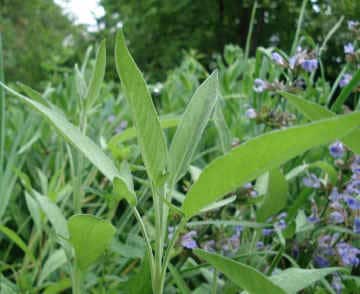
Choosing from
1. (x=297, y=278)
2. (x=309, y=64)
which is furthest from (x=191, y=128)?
(x=309, y=64)

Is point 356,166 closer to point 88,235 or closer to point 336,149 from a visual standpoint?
point 336,149

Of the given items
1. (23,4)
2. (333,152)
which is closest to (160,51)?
(23,4)

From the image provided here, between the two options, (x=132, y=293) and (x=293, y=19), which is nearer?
(x=132, y=293)

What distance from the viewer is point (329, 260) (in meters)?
0.75

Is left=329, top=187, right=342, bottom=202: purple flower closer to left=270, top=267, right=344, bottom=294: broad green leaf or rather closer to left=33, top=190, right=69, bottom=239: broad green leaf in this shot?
left=270, top=267, right=344, bottom=294: broad green leaf

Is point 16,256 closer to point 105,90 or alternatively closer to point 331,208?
point 331,208

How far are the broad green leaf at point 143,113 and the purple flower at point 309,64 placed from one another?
1.52 ft

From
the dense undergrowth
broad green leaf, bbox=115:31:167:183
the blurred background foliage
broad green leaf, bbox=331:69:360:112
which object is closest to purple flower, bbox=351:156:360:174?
the dense undergrowth

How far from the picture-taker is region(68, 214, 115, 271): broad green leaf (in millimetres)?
492

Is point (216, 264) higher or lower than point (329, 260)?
higher

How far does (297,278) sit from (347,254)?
0.21 metres

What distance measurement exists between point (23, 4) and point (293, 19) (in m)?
7.01

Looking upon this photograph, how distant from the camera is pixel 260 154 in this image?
0.39m

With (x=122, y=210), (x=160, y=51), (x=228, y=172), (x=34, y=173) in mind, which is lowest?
(x=160, y=51)
